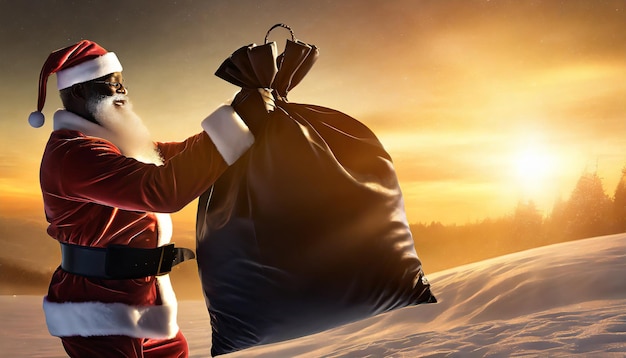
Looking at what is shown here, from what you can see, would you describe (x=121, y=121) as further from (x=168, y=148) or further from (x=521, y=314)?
(x=521, y=314)

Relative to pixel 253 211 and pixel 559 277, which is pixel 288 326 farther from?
pixel 559 277

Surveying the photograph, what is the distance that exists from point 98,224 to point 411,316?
242 centimetres

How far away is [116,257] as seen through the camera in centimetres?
128

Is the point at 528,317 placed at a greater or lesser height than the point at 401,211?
lesser

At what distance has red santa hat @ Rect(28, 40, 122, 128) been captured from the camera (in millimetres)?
1373

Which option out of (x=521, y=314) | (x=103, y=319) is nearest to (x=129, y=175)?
(x=103, y=319)

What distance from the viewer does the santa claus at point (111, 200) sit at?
3.90 ft

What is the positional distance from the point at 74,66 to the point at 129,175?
1.21ft

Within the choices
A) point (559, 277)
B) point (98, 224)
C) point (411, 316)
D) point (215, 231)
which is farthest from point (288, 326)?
point (559, 277)

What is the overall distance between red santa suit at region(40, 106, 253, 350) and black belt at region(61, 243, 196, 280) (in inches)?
0.7

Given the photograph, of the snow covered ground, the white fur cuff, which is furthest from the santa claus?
the snow covered ground

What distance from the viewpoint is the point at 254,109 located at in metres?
1.23

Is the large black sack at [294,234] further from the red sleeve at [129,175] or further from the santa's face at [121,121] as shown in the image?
the santa's face at [121,121]

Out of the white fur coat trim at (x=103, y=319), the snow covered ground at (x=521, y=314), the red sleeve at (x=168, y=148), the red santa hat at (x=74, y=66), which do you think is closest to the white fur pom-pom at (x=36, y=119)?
the red santa hat at (x=74, y=66)
